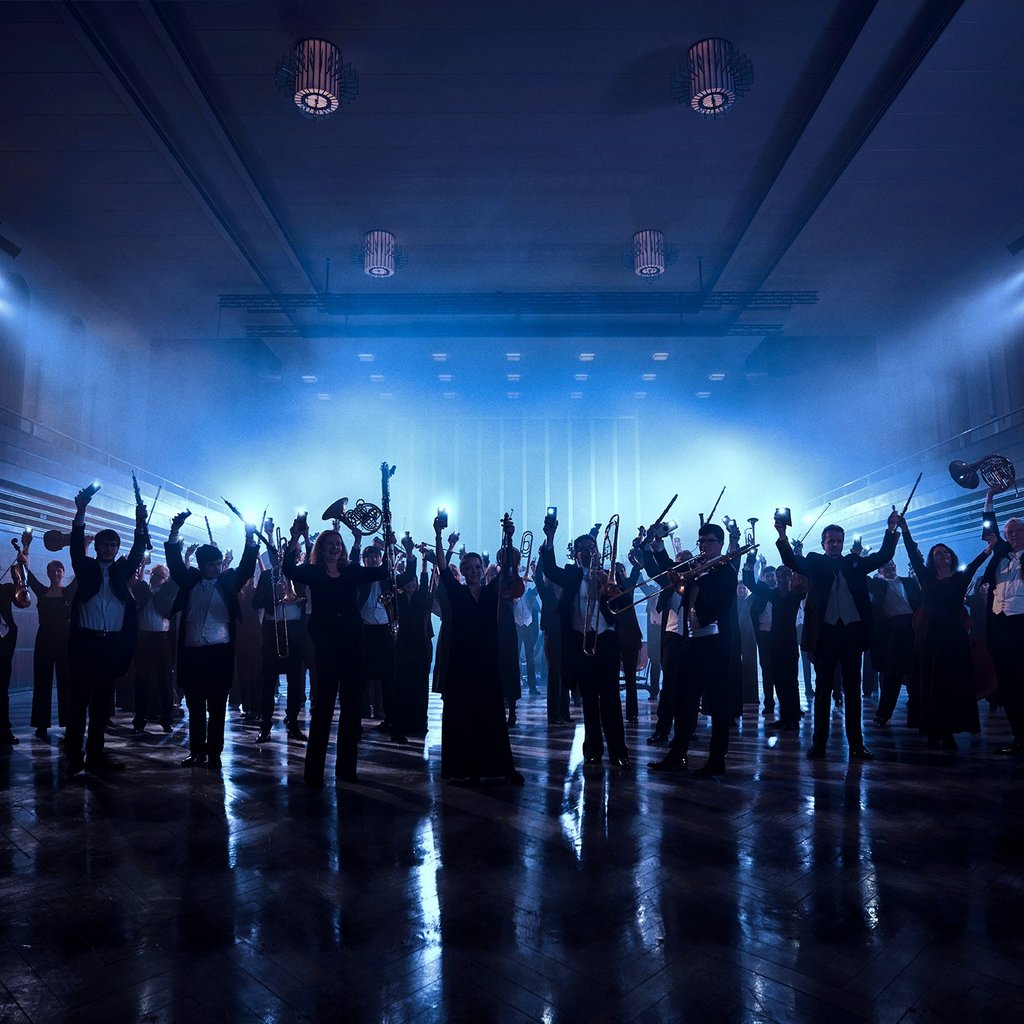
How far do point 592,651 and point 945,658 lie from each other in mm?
3056

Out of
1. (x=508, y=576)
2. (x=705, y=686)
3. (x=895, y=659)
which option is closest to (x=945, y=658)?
(x=895, y=659)

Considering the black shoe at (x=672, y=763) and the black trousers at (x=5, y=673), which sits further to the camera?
the black trousers at (x=5, y=673)

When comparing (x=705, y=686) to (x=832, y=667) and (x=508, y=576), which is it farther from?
(x=508, y=576)

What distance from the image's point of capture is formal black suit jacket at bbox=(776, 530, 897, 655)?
5.29m

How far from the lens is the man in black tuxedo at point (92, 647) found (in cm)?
480

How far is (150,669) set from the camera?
7.15 metres

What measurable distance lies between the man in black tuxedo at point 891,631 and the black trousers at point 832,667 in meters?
2.13

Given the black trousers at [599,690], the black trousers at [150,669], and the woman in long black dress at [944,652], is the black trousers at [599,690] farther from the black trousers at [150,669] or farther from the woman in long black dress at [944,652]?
the black trousers at [150,669]

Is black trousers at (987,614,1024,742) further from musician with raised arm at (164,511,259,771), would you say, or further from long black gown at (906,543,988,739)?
musician with raised arm at (164,511,259,771)

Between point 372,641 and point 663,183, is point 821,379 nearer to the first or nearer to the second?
point 663,183

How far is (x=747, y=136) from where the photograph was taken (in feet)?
26.7

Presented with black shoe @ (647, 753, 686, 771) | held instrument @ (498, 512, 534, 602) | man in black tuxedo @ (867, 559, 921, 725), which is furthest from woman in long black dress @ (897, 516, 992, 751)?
held instrument @ (498, 512, 534, 602)

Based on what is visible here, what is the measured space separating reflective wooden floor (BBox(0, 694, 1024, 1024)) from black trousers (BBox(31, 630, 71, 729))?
8.00 feet

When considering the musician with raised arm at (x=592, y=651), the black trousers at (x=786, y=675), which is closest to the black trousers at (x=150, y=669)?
the musician with raised arm at (x=592, y=651)
